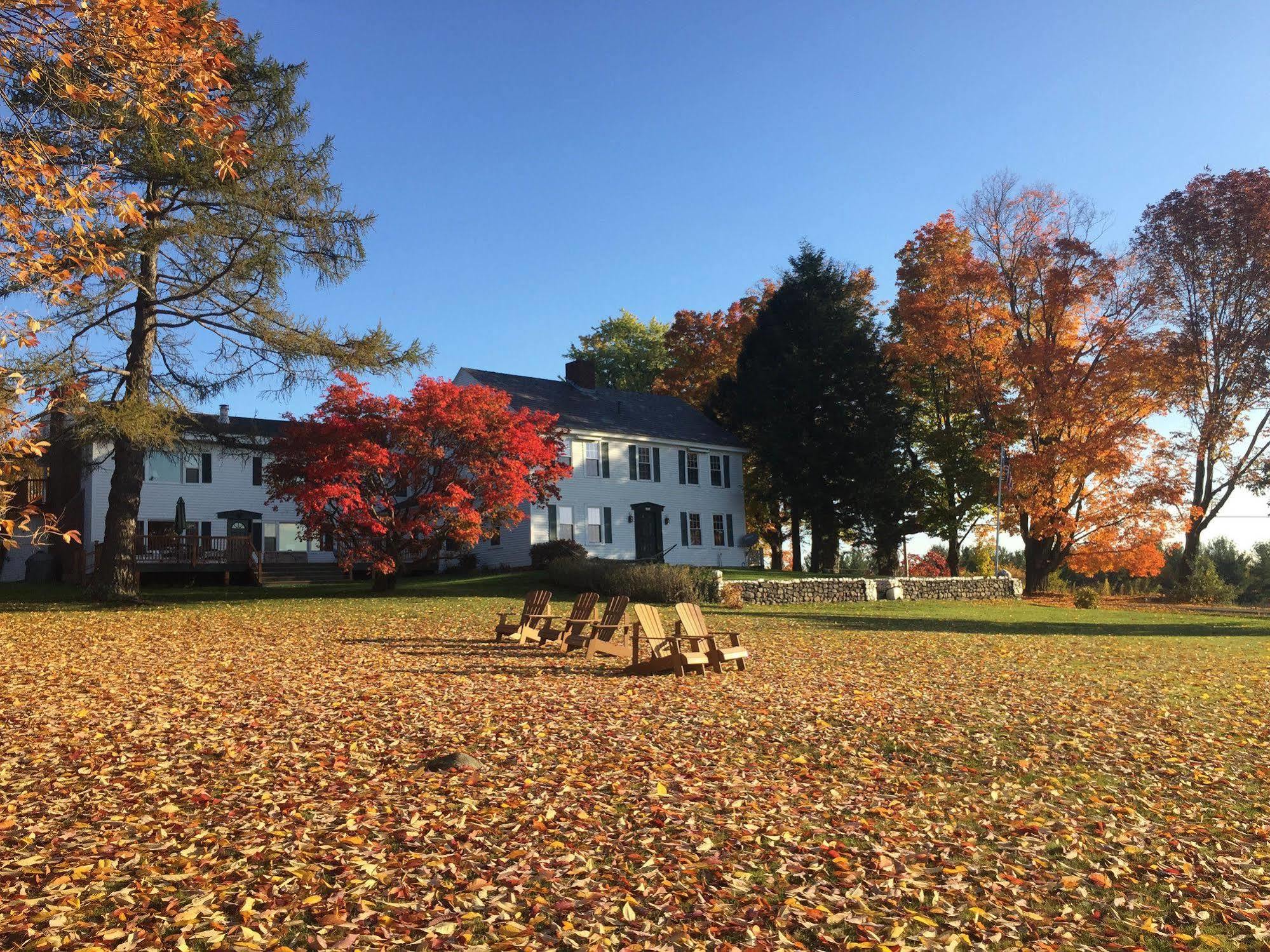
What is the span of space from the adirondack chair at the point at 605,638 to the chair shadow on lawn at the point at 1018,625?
685cm

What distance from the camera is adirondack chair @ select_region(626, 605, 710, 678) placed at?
38.0 feet

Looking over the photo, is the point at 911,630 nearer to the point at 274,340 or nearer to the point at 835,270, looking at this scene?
the point at 274,340

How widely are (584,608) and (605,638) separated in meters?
1.16

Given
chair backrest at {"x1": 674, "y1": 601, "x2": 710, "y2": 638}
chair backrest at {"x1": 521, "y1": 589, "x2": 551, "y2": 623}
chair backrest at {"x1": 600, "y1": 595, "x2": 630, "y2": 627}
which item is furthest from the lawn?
chair backrest at {"x1": 521, "y1": 589, "x2": 551, "y2": 623}

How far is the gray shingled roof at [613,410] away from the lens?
34.9 meters

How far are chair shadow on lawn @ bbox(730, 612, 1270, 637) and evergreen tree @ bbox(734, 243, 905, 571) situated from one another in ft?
46.7

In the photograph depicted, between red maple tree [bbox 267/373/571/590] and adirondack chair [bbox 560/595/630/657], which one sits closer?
adirondack chair [bbox 560/595/630/657]

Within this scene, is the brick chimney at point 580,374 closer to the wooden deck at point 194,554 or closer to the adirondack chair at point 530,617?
the wooden deck at point 194,554

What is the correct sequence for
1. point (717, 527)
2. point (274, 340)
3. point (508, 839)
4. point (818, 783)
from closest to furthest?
point (508, 839)
point (818, 783)
point (274, 340)
point (717, 527)

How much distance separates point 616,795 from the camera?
6293mm

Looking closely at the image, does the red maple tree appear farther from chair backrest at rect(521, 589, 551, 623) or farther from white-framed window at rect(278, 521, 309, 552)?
white-framed window at rect(278, 521, 309, 552)

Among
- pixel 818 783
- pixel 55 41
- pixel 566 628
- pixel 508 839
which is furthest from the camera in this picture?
pixel 566 628

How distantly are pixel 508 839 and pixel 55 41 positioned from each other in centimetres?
591

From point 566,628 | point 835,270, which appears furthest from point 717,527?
point 566,628
